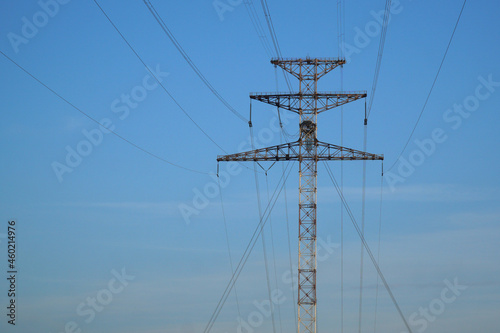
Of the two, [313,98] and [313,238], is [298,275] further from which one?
[313,98]

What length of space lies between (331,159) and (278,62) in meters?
11.5

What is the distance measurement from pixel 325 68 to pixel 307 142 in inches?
327

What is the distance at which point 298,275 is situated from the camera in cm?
12794

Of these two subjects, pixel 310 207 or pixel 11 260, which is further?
pixel 310 207

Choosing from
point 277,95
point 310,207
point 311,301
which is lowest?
point 311,301

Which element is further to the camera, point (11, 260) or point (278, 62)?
point (278, 62)

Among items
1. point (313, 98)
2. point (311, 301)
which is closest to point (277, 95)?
point (313, 98)

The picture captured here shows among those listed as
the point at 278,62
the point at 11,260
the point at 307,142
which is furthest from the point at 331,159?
the point at 11,260

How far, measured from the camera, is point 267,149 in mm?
128125

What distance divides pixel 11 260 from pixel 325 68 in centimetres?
4075

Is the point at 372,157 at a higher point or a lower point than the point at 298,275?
higher

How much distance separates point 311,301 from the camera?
4998 inches

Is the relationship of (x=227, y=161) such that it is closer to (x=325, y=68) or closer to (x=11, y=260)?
(x=325, y=68)

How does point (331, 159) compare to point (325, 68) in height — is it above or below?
below
